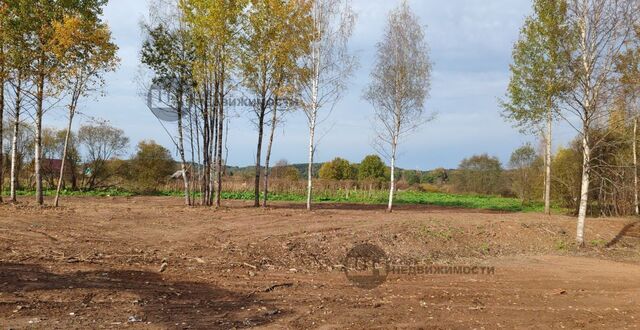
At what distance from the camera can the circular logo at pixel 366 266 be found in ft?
31.3

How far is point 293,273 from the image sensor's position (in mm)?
9938

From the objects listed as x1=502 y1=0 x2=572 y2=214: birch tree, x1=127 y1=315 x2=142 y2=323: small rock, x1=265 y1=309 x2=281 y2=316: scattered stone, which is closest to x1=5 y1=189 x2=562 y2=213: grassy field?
x1=502 y1=0 x2=572 y2=214: birch tree

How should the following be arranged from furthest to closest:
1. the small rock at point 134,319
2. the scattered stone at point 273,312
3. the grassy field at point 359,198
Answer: the grassy field at point 359,198
the scattered stone at point 273,312
the small rock at point 134,319

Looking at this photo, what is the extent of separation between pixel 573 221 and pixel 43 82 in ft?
67.5

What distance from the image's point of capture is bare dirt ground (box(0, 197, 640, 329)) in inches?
253

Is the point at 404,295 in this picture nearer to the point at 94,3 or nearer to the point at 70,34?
the point at 70,34

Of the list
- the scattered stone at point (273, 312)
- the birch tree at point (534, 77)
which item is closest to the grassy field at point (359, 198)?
the birch tree at point (534, 77)

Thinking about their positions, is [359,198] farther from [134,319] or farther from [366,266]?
[134,319]

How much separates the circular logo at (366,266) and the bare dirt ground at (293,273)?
250 millimetres

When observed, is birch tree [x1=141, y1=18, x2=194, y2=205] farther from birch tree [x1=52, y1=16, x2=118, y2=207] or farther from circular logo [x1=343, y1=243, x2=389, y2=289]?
circular logo [x1=343, y1=243, x2=389, y2=289]

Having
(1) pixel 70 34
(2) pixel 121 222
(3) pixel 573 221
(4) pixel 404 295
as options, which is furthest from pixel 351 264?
(1) pixel 70 34

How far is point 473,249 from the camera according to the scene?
13.8 metres

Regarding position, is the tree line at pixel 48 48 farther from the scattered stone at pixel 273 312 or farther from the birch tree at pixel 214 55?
the scattered stone at pixel 273 312

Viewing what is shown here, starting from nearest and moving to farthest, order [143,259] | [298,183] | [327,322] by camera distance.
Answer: [327,322], [143,259], [298,183]
